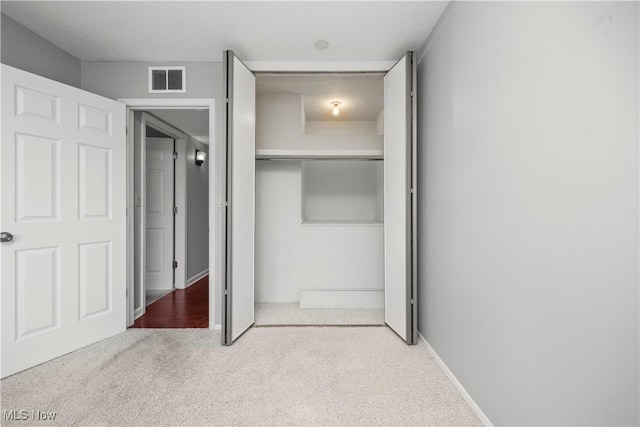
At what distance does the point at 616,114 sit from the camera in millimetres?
855

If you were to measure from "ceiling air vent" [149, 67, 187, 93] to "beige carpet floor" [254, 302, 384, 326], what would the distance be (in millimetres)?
2369

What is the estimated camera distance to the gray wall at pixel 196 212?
460cm

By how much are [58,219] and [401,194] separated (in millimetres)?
2684

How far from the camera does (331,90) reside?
3348 millimetres

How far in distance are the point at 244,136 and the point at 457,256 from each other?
6.42ft

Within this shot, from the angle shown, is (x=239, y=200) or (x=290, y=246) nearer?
(x=239, y=200)

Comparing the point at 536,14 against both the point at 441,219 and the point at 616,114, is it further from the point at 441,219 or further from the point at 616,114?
the point at 441,219

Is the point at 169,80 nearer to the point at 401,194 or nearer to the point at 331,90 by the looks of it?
the point at 331,90

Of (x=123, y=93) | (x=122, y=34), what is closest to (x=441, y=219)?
(x=122, y=34)

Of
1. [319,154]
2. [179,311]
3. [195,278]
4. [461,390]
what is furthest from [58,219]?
[461,390]

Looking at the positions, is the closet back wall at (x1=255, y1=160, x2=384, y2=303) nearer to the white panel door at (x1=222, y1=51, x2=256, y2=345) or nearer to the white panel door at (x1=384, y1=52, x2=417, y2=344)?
the white panel door at (x1=222, y1=51, x2=256, y2=345)

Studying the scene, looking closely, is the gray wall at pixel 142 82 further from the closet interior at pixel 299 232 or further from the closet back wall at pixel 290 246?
the closet back wall at pixel 290 246

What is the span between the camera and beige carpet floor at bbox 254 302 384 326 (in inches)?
115

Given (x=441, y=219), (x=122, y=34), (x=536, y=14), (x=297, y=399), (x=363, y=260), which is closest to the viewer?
(x=536, y=14)
